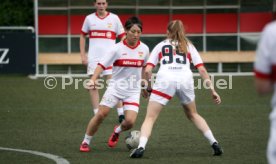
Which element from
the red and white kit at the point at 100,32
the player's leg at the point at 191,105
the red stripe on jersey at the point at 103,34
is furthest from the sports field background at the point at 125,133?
the red stripe on jersey at the point at 103,34

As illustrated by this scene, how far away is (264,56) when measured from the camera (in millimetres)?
6395

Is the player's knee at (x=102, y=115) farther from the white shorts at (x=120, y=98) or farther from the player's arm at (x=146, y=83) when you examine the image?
the player's arm at (x=146, y=83)

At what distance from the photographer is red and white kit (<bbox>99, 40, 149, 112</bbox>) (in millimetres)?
11789

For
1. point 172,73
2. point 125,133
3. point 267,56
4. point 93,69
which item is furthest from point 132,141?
point 267,56

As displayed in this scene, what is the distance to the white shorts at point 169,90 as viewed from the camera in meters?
11.1

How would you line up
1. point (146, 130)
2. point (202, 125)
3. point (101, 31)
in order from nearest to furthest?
point (146, 130) → point (202, 125) → point (101, 31)

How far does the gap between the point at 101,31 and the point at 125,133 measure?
2359 millimetres

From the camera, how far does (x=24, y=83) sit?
973 inches

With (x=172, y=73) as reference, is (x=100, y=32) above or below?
above

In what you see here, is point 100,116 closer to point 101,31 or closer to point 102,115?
point 102,115

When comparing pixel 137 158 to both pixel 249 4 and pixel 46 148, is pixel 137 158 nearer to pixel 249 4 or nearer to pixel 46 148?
pixel 46 148

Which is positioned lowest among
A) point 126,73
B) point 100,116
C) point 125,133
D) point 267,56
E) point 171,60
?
point 125,133

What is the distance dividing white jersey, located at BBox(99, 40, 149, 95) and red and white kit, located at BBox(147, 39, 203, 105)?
22.8 inches

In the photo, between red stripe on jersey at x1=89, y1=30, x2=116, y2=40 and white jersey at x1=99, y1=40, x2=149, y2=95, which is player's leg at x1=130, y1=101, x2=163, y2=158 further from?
red stripe on jersey at x1=89, y1=30, x2=116, y2=40
